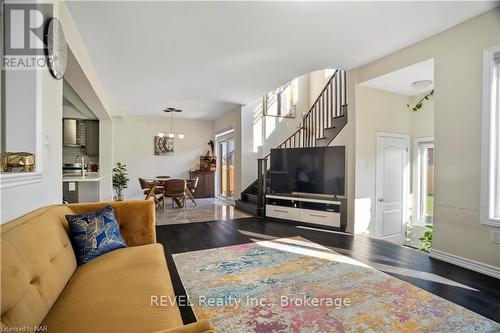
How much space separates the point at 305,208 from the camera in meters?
4.87

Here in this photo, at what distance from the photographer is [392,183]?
15.4 feet

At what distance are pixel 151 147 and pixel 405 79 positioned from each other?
7.42 meters

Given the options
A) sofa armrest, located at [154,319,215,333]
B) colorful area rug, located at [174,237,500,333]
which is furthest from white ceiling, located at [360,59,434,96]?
sofa armrest, located at [154,319,215,333]

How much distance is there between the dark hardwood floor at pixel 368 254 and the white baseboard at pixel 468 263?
0.07 meters

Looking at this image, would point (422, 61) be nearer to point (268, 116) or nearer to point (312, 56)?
point (312, 56)

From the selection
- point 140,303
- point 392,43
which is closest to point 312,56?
point 392,43

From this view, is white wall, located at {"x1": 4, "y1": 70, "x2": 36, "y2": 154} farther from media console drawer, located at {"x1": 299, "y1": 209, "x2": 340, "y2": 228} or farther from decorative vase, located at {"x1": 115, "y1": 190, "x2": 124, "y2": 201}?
decorative vase, located at {"x1": 115, "y1": 190, "x2": 124, "y2": 201}

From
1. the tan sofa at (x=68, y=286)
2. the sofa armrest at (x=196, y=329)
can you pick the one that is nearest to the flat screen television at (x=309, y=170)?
the tan sofa at (x=68, y=286)

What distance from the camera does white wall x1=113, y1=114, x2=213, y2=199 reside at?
8.14 meters

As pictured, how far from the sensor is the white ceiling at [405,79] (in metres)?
3.52

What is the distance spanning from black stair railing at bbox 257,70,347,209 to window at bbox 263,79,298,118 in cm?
55

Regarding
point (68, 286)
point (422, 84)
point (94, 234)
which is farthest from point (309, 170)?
point (68, 286)

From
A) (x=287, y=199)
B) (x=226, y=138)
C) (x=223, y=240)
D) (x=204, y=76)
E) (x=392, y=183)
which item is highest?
(x=204, y=76)

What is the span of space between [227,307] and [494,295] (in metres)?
2.38
